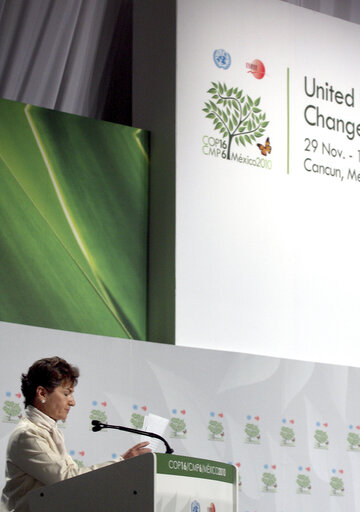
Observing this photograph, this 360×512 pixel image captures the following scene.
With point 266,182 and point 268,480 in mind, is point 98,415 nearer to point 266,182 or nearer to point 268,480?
point 268,480

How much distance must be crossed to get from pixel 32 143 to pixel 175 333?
1.36 meters

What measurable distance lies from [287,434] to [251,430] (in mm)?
247

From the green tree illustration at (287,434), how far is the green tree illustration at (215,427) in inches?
16.0

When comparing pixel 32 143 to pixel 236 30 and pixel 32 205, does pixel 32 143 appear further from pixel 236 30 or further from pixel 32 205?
pixel 236 30

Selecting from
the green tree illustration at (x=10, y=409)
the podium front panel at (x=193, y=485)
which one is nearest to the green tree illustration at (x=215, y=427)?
the green tree illustration at (x=10, y=409)

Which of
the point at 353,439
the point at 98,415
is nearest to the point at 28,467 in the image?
the point at 98,415

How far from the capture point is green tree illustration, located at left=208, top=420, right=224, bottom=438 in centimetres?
542

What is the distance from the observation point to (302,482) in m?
5.62

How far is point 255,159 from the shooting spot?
20.9 ft

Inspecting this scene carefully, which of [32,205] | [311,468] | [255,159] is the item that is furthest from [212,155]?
[311,468]

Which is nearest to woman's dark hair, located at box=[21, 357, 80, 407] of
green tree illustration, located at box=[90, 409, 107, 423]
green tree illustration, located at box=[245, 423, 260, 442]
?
green tree illustration, located at box=[90, 409, 107, 423]

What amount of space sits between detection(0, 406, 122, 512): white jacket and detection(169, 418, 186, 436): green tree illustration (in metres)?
1.96

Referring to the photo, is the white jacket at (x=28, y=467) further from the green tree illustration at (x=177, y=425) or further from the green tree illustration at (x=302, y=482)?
the green tree illustration at (x=302, y=482)

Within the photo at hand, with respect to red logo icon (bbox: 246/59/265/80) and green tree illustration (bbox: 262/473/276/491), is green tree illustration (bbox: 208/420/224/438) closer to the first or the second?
green tree illustration (bbox: 262/473/276/491)
